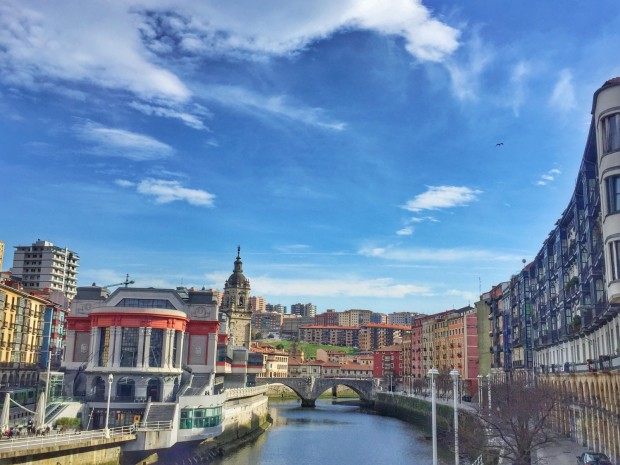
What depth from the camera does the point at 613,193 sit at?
37.0 m

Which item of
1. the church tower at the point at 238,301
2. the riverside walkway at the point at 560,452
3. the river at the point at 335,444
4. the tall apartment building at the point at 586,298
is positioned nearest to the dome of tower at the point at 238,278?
the church tower at the point at 238,301

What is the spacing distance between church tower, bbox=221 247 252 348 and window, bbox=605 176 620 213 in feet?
471

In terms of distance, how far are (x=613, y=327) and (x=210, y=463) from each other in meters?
39.0

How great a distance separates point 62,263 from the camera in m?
189

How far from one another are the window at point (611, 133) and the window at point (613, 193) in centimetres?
178

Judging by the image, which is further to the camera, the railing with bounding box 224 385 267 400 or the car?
the railing with bounding box 224 385 267 400

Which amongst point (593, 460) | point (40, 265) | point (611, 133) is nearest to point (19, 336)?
point (593, 460)

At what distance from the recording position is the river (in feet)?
218

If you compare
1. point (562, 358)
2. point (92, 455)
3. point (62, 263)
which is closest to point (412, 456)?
point (562, 358)

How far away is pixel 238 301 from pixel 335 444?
3890 inches

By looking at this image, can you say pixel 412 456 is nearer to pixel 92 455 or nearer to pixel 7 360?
pixel 92 455

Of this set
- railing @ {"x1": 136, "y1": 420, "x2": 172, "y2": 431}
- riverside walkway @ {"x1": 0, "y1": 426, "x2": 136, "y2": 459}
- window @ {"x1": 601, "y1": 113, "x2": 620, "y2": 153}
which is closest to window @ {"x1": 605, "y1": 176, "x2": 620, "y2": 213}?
window @ {"x1": 601, "y1": 113, "x2": 620, "y2": 153}

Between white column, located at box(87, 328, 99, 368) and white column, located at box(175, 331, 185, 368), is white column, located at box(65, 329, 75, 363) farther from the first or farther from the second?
white column, located at box(175, 331, 185, 368)

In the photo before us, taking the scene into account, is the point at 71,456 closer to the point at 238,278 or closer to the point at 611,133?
the point at 611,133
